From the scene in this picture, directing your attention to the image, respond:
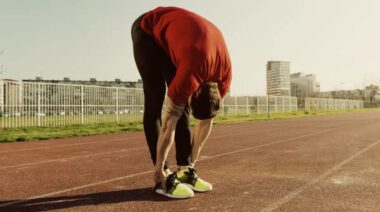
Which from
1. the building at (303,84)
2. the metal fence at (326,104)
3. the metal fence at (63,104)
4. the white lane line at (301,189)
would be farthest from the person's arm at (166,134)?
the building at (303,84)

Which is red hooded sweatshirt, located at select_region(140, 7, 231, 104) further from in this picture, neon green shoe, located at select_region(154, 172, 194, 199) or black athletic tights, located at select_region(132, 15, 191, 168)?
neon green shoe, located at select_region(154, 172, 194, 199)

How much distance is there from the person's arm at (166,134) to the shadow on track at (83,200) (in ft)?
0.73

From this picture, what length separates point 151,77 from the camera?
3533mm

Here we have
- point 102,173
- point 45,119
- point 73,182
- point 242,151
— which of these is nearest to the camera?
point 73,182

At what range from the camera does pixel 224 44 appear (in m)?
3.45

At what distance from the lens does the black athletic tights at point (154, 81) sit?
353 centimetres

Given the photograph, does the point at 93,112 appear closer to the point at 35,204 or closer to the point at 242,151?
the point at 242,151

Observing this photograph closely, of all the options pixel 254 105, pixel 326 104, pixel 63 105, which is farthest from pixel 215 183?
pixel 326 104

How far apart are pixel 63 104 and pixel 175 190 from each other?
15.9m

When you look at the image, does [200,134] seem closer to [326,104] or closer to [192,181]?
[192,181]

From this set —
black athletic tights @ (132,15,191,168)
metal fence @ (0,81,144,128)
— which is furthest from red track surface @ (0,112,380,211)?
metal fence @ (0,81,144,128)

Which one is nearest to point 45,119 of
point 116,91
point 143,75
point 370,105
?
point 116,91

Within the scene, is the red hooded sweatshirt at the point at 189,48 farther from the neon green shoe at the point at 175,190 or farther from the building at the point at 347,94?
the building at the point at 347,94

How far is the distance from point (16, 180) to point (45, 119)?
13.2 m
